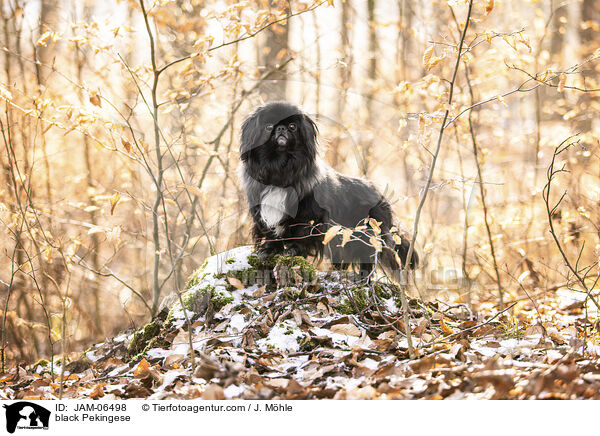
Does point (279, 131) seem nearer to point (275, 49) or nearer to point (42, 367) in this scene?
point (42, 367)

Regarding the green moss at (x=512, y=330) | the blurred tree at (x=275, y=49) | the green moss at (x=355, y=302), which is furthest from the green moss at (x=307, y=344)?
the blurred tree at (x=275, y=49)

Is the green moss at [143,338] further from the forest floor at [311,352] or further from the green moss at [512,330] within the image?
the green moss at [512,330]

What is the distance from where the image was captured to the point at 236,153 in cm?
471

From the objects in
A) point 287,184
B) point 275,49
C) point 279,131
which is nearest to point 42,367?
point 287,184

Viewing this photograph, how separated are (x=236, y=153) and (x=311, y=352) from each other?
8.80 ft

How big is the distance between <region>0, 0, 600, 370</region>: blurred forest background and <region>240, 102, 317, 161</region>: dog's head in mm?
1120

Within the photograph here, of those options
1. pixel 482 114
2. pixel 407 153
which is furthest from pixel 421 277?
pixel 482 114

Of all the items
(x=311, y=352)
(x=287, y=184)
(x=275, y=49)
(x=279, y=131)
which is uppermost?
(x=275, y=49)

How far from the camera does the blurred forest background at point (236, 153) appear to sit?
5055 millimetres

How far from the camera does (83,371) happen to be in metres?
3.14

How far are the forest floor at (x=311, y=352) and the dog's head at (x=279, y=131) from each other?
2.96 ft
